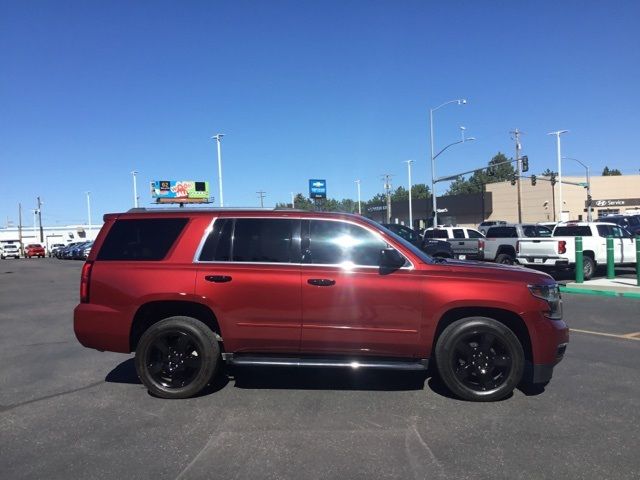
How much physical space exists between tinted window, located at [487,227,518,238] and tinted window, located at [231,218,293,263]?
1579 centimetres

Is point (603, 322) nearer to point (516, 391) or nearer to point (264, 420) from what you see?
point (516, 391)

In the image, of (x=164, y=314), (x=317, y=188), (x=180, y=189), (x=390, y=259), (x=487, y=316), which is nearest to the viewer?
(x=390, y=259)

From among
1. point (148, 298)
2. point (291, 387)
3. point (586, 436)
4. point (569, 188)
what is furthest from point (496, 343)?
point (569, 188)

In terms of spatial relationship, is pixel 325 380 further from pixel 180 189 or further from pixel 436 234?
pixel 180 189

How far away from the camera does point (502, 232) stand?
20.3 m

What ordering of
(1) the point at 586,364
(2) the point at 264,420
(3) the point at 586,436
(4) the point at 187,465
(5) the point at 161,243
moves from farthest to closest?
(1) the point at 586,364, (5) the point at 161,243, (2) the point at 264,420, (3) the point at 586,436, (4) the point at 187,465

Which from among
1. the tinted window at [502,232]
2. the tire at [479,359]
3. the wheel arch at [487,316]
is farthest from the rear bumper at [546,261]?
the tire at [479,359]

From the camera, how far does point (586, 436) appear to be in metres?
4.44

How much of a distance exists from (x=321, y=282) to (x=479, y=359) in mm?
1729

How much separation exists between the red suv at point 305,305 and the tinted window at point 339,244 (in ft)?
0.04

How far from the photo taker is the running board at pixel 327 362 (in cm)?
527

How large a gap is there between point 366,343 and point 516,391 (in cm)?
172

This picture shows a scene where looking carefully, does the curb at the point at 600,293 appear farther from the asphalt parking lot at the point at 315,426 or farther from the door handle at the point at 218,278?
the door handle at the point at 218,278

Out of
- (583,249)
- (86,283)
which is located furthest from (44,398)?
(583,249)
